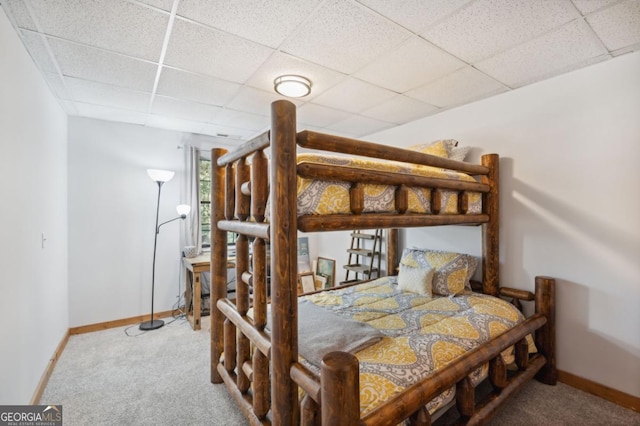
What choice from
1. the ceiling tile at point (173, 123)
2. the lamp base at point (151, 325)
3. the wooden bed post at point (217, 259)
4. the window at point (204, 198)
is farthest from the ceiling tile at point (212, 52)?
the lamp base at point (151, 325)

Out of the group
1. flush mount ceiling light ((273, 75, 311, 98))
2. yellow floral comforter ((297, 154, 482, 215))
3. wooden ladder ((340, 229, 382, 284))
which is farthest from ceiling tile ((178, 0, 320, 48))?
wooden ladder ((340, 229, 382, 284))

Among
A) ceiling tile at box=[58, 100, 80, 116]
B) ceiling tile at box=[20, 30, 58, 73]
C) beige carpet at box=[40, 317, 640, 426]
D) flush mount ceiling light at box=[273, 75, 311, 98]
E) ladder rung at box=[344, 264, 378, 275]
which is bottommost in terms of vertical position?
beige carpet at box=[40, 317, 640, 426]

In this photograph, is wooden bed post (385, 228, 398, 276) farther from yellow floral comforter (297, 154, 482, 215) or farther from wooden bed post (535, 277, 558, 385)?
wooden bed post (535, 277, 558, 385)

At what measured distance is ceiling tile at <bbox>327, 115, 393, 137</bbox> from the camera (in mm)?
3398

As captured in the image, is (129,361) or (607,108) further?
(129,361)

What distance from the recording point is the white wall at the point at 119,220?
3.29 meters

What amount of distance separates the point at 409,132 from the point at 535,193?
1.51 meters

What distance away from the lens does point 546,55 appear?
78.2 inches

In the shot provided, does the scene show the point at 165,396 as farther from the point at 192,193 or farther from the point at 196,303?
the point at 192,193

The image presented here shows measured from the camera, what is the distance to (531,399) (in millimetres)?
2084

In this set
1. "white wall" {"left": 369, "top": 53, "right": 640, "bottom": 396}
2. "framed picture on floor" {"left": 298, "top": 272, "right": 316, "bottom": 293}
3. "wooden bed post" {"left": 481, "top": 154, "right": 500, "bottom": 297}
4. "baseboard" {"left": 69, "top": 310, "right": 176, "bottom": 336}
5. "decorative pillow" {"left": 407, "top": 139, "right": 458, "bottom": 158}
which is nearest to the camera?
"white wall" {"left": 369, "top": 53, "right": 640, "bottom": 396}

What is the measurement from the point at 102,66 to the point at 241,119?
139cm

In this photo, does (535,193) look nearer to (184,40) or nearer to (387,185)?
(387,185)

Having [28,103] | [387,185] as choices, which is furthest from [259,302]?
[28,103]
